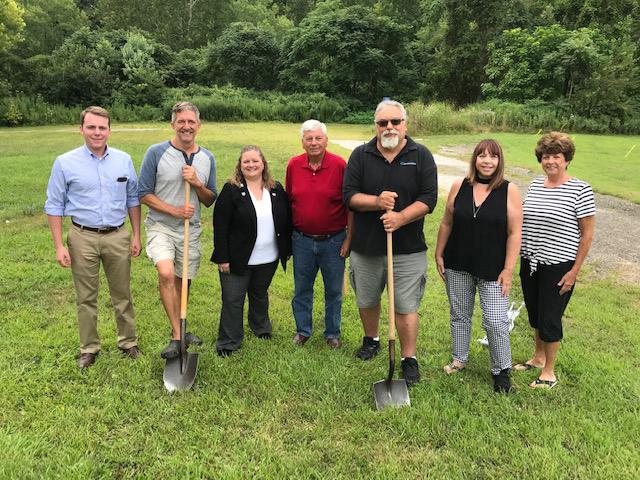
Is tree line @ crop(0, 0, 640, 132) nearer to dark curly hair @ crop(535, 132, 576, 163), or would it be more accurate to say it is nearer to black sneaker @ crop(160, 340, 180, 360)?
dark curly hair @ crop(535, 132, 576, 163)

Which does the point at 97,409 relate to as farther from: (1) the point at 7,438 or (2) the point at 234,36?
(2) the point at 234,36

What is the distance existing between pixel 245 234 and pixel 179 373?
1.21 metres

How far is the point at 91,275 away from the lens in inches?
152

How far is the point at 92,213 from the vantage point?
3.75 metres

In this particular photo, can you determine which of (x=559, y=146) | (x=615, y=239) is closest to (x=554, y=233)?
(x=559, y=146)

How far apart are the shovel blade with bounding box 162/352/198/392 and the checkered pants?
2102 mm

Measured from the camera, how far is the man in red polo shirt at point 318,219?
4020 millimetres

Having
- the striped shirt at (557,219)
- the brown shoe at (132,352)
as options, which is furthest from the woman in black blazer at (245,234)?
the striped shirt at (557,219)

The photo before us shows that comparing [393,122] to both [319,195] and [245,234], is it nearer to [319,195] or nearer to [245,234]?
[319,195]

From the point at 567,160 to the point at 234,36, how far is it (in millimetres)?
40100

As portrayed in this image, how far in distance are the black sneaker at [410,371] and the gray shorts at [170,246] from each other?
79.3 inches

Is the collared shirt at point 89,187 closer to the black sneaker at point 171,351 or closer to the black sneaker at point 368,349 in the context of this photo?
the black sneaker at point 171,351

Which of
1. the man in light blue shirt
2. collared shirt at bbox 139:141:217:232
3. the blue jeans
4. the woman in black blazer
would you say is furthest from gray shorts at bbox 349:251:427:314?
the man in light blue shirt

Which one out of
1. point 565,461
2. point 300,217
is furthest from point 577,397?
point 300,217
